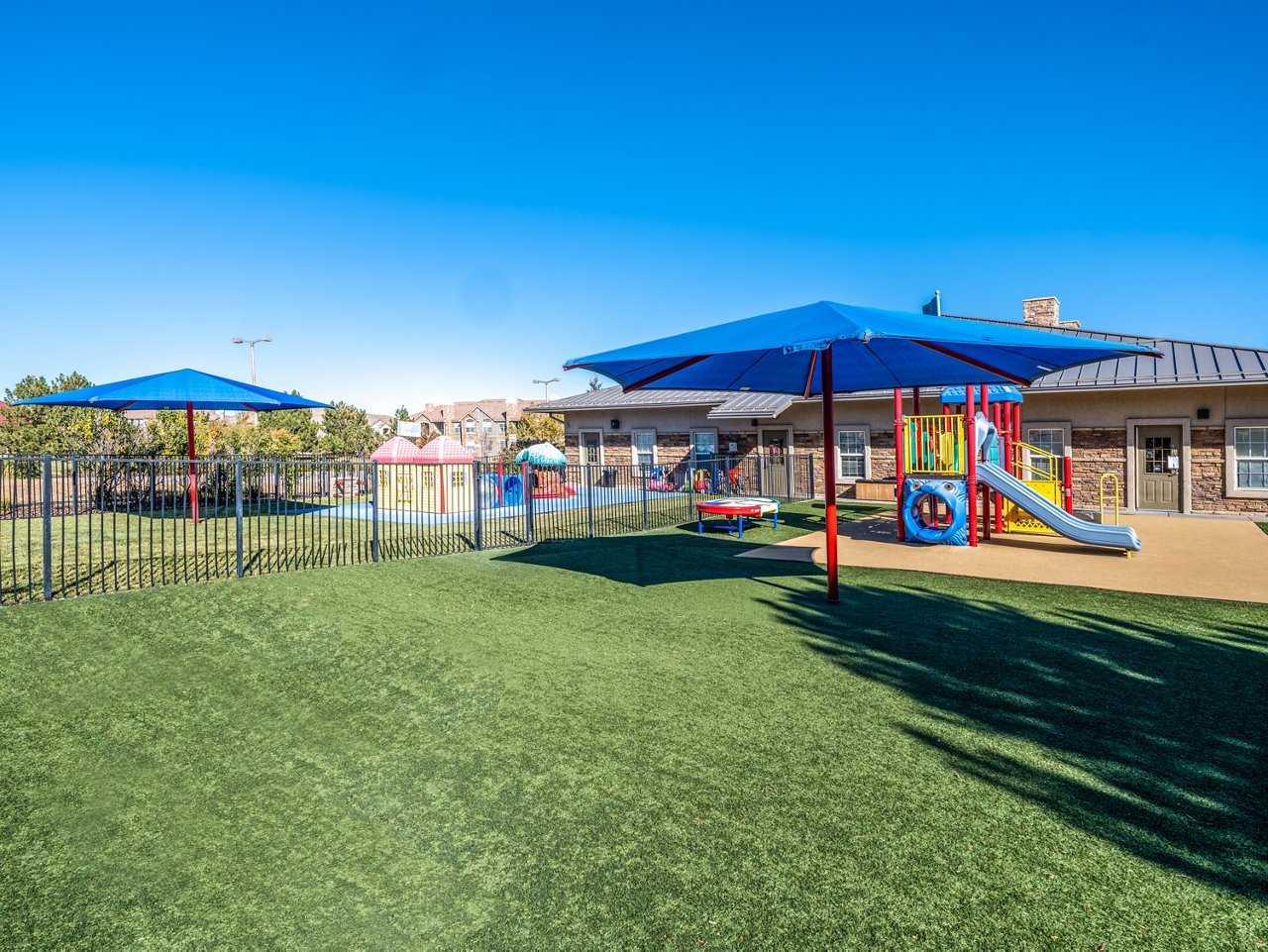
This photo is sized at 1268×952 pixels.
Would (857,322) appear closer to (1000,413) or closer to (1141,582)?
(1141,582)

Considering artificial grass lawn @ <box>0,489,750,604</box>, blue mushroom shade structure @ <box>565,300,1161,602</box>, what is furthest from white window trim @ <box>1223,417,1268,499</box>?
artificial grass lawn @ <box>0,489,750,604</box>

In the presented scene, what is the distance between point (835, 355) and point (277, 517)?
8.63 meters

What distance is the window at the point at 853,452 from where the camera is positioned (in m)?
20.2

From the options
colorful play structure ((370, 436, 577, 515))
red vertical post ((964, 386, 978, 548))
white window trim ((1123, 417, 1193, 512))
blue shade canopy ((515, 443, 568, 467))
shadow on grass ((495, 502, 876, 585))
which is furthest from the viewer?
blue shade canopy ((515, 443, 568, 467))

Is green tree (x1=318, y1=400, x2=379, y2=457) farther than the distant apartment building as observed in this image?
No

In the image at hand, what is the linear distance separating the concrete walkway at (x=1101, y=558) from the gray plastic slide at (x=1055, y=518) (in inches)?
9.6

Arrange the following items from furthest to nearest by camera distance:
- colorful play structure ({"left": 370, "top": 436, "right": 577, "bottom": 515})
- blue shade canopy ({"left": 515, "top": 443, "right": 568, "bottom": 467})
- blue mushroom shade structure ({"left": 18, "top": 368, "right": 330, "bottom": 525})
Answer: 1. blue shade canopy ({"left": 515, "top": 443, "right": 568, "bottom": 467})
2. colorful play structure ({"left": 370, "top": 436, "right": 577, "bottom": 515})
3. blue mushroom shade structure ({"left": 18, "top": 368, "right": 330, "bottom": 525})

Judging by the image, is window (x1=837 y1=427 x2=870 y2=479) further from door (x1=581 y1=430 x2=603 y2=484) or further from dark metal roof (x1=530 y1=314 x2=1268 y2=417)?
door (x1=581 y1=430 x2=603 y2=484)

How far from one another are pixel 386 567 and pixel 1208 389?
18.3 metres

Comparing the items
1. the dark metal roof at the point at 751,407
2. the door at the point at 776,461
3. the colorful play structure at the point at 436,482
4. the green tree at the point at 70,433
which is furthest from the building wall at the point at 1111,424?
the green tree at the point at 70,433

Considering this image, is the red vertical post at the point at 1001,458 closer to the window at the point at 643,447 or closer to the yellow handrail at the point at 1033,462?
the yellow handrail at the point at 1033,462

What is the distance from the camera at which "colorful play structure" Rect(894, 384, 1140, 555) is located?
1120 cm

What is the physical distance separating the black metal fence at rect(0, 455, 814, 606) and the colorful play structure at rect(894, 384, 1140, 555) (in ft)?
17.2

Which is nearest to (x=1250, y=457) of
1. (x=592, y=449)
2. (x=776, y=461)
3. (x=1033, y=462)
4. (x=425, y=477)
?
(x=1033, y=462)
